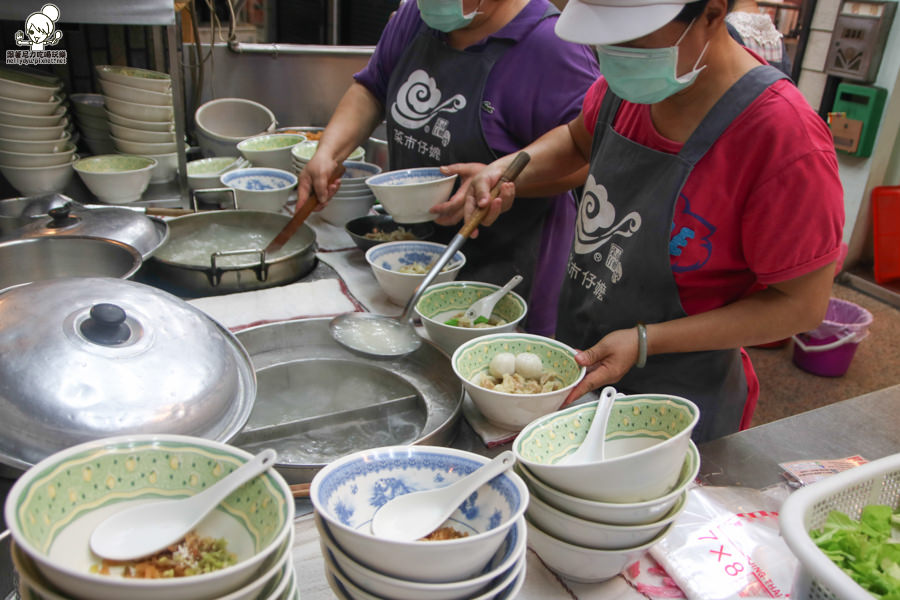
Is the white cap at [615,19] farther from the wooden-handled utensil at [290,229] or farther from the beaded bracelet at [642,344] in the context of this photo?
the wooden-handled utensil at [290,229]

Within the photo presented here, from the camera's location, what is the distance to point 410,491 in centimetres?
99

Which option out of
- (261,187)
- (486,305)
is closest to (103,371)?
(486,305)

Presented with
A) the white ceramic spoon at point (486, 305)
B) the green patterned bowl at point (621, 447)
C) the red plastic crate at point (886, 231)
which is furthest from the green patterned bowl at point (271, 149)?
the red plastic crate at point (886, 231)

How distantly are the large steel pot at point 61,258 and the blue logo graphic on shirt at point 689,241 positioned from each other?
1.33 metres

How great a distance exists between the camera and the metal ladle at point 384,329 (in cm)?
173

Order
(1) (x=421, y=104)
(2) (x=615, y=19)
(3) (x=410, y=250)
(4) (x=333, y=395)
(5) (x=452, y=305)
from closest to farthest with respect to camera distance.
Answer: (2) (x=615, y=19) → (4) (x=333, y=395) → (5) (x=452, y=305) → (3) (x=410, y=250) → (1) (x=421, y=104)

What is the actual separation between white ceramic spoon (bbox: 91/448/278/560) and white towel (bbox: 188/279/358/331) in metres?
0.98

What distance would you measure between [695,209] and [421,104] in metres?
1.18

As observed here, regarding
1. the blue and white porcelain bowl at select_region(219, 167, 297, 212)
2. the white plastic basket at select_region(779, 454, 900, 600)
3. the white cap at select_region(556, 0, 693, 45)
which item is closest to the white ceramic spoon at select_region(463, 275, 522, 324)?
the white cap at select_region(556, 0, 693, 45)

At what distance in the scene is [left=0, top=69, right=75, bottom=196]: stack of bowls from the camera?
7.61 ft

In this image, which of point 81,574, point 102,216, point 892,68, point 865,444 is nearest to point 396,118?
point 102,216

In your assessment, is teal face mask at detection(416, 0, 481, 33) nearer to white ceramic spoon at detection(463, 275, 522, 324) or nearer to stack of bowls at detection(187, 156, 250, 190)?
white ceramic spoon at detection(463, 275, 522, 324)

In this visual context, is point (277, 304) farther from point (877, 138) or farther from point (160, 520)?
point (877, 138)

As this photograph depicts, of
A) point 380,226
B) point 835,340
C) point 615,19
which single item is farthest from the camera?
point 835,340
